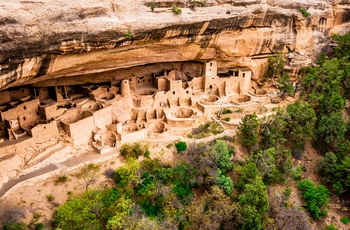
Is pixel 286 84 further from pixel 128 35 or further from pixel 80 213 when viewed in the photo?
pixel 80 213

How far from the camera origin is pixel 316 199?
1753 centimetres

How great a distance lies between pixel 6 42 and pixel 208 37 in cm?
1071

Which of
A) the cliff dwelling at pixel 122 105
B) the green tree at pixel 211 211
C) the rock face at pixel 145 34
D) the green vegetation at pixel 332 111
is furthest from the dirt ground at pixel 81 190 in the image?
the rock face at pixel 145 34

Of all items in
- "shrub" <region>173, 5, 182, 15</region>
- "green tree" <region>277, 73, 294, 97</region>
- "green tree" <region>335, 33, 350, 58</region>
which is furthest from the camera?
"green tree" <region>335, 33, 350, 58</region>

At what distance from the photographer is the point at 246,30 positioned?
19469 mm

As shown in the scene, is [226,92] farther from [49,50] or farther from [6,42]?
[6,42]

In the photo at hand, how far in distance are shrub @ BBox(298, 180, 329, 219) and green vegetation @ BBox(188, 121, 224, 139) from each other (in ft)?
19.1

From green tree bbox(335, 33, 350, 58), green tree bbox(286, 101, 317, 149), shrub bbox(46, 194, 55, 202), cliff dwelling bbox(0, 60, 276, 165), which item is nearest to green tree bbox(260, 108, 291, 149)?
green tree bbox(286, 101, 317, 149)

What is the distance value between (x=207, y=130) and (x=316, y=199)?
698cm

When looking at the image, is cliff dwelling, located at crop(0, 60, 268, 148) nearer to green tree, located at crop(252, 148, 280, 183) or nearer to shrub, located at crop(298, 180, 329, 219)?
green tree, located at crop(252, 148, 280, 183)

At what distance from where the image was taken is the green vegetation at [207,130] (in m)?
18.1

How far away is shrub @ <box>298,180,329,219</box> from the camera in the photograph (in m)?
17.4

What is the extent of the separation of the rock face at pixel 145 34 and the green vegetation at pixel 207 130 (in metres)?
4.36

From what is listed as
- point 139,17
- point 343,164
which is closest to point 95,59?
point 139,17
